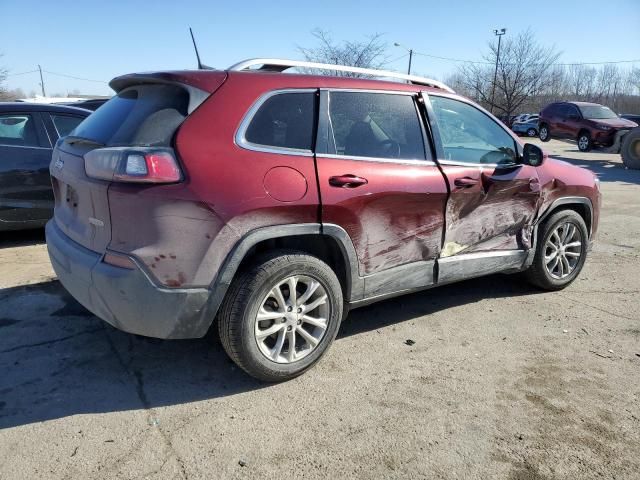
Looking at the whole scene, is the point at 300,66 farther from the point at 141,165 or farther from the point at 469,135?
the point at 469,135

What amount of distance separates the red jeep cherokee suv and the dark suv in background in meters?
18.4

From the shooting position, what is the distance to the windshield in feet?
67.0

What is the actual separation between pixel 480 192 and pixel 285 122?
1675mm

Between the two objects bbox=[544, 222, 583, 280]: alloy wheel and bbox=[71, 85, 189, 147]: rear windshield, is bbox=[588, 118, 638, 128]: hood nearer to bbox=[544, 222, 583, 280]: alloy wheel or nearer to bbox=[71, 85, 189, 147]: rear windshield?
bbox=[544, 222, 583, 280]: alloy wheel

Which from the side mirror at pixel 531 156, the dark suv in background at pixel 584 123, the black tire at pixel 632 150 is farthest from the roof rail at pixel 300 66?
the dark suv in background at pixel 584 123

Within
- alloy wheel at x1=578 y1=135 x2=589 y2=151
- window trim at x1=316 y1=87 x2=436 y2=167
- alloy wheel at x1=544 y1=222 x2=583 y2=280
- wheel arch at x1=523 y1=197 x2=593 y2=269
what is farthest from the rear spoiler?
alloy wheel at x1=578 y1=135 x2=589 y2=151

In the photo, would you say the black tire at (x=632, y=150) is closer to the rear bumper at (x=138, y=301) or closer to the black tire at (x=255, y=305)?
the black tire at (x=255, y=305)

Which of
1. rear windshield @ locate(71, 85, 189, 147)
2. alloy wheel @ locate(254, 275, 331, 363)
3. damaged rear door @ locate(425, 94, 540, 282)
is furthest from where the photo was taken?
damaged rear door @ locate(425, 94, 540, 282)


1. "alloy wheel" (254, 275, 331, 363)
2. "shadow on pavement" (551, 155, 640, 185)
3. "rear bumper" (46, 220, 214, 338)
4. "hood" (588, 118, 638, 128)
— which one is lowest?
"shadow on pavement" (551, 155, 640, 185)

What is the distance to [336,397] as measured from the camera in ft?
9.93

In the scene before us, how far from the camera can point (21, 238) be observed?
6.37m

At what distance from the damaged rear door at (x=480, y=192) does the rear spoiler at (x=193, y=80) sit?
1.63 m

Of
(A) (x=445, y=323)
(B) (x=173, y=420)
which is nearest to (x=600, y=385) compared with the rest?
(A) (x=445, y=323)

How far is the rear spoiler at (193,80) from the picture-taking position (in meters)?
2.86
